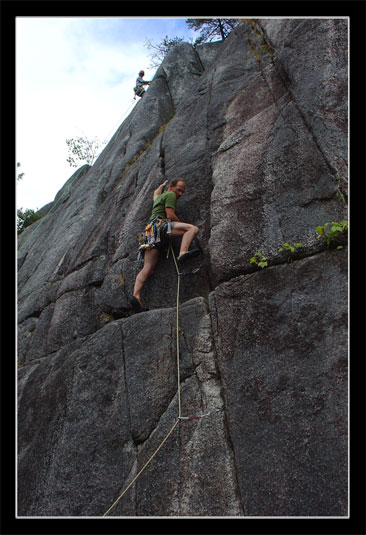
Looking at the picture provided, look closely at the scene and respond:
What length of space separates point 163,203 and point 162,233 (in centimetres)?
65

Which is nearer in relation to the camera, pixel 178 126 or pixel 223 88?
pixel 223 88

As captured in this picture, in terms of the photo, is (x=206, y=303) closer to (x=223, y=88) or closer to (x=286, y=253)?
(x=286, y=253)

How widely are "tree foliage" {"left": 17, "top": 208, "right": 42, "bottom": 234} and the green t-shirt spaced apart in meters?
15.1

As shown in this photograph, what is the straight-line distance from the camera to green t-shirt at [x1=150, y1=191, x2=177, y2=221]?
23.7 ft

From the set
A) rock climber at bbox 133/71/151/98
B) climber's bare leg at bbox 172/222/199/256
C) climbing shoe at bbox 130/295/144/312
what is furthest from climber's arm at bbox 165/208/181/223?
rock climber at bbox 133/71/151/98

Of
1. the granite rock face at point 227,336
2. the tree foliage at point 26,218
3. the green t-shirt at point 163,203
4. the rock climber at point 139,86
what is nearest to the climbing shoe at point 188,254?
the granite rock face at point 227,336

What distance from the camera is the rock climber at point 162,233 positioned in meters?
6.83

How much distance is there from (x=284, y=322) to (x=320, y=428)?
130 centimetres

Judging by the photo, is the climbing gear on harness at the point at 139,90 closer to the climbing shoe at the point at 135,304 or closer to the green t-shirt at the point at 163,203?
the green t-shirt at the point at 163,203

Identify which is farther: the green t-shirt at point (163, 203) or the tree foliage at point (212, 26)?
the tree foliage at point (212, 26)

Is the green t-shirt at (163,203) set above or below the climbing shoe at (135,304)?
above

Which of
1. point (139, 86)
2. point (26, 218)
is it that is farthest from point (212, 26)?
point (26, 218)

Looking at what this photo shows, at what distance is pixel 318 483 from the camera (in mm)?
4113

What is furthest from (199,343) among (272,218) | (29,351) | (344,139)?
(29,351)
